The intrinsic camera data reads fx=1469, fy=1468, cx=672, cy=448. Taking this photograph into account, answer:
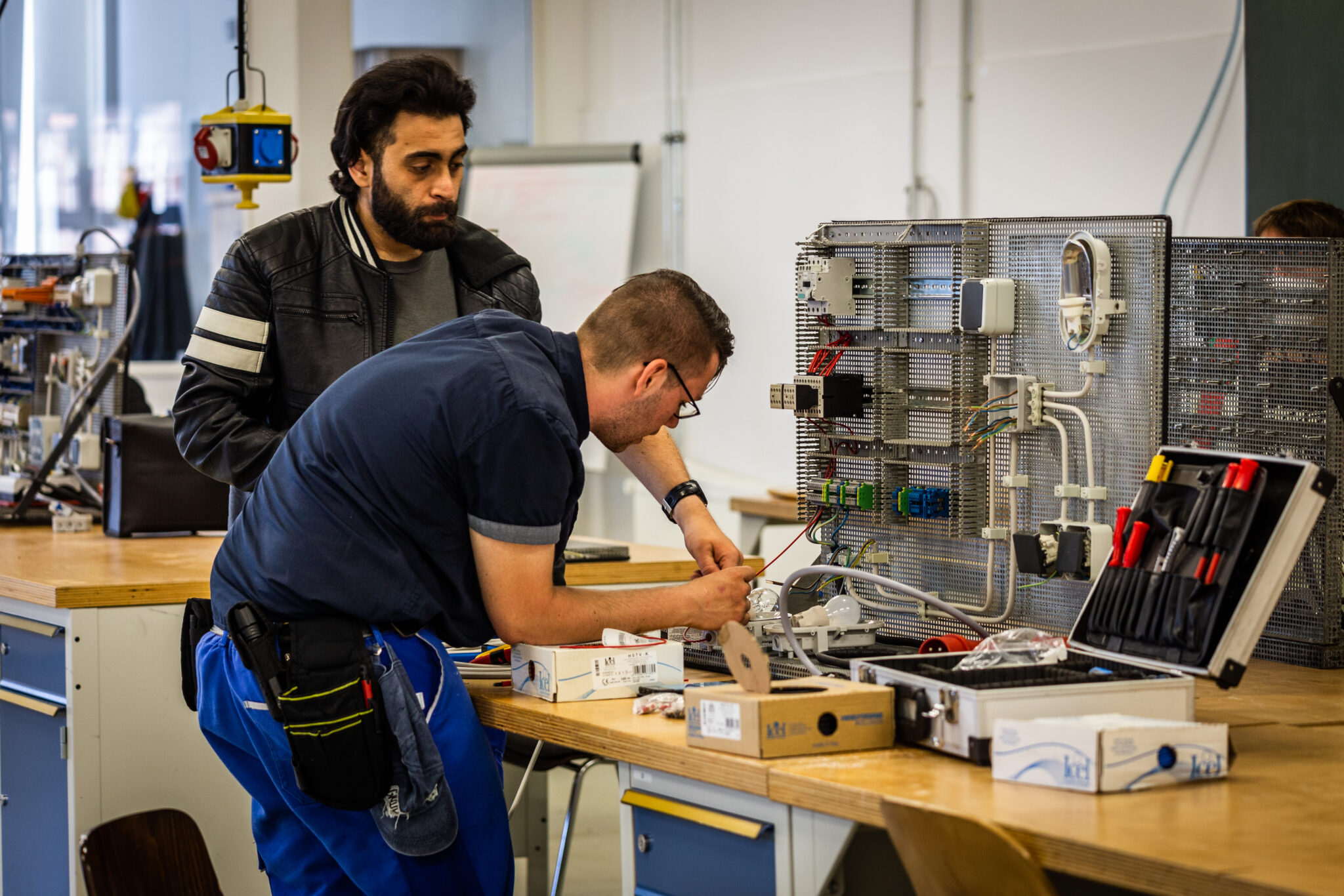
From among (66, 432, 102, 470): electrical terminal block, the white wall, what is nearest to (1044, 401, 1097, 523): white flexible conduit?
the white wall

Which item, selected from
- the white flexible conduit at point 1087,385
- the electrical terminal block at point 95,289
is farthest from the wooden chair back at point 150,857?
the white flexible conduit at point 1087,385

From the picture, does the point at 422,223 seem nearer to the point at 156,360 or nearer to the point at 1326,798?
the point at 1326,798

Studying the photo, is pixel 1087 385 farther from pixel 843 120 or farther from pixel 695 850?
pixel 843 120

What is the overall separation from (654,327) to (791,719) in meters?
0.54

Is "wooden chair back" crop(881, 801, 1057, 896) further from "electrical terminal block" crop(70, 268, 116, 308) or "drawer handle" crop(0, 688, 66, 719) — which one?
"electrical terminal block" crop(70, 268, 116, 308)

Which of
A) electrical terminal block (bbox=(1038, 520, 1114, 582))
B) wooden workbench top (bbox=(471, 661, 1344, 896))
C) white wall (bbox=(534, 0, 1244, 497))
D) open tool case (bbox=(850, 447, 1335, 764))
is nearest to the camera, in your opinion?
wooden workbench top (bbox=(471, 661, 1344, 896))

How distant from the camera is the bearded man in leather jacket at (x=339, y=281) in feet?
8.13

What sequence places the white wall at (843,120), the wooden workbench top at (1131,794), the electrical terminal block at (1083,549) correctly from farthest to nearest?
the white wall at (843,120), the electrical terminal block at (1083,549), the wooden workbench top at (1131,794)

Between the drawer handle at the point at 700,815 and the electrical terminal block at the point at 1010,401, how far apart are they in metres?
0.87

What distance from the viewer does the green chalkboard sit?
379cm

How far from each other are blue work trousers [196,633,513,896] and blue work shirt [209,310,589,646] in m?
0.08

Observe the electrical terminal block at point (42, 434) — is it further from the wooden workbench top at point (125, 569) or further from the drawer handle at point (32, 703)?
the drawer handle at point (32, 703)

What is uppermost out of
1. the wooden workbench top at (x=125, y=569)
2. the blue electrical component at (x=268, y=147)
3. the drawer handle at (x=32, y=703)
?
the blue electrical component at (x=268, y=147)

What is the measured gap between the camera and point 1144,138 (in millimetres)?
4430
